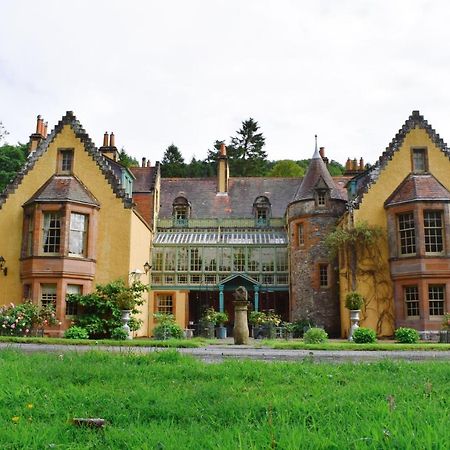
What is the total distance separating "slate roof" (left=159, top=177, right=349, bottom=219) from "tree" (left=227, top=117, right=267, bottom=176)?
2843 centimetres

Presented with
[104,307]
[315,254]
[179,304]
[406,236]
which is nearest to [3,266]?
[104,307]

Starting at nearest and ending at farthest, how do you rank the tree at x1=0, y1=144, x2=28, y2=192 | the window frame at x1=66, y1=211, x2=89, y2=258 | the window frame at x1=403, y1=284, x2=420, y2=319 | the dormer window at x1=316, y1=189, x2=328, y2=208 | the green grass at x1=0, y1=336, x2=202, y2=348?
the green grass at x1=0, y1=336, x2=202, y2=348 → the window frame at x1=403, y1=284, x2=420, y2=319 → the window frame at x1=66, y1=211, x2=89, y2=258 → the dormer window at x1=316, y1=189, x2=328, y2=208 → the tree at x1=0, y1=144, x2=28, y2=192

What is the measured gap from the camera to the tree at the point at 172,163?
221 ft

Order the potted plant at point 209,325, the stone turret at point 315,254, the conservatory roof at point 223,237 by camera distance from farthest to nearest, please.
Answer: the conservatory roof at point 223,237
the stone turret at point 315,254
the potted plant at point 209,325

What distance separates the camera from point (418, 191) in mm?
25047

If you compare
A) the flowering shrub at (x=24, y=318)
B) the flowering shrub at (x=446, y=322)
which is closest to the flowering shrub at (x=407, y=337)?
the flowering shrub at (x=446, y=322)

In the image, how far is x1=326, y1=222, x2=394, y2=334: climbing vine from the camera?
2508 centimetres

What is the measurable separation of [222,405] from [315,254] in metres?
23.6

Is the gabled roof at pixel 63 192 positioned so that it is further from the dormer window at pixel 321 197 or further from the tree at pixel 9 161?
the tree at pixel 9 161

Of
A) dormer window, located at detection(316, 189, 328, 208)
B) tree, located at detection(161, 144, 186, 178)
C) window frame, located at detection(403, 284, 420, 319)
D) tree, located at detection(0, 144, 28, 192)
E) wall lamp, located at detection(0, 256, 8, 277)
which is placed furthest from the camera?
tree, located at detection(161, 144, 186, 178)

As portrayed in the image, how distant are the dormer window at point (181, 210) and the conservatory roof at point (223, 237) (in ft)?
4.03

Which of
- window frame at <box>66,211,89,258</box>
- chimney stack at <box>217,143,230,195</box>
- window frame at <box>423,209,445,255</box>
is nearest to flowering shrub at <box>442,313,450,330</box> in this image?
window frame at <box>423,209,445,255</box>

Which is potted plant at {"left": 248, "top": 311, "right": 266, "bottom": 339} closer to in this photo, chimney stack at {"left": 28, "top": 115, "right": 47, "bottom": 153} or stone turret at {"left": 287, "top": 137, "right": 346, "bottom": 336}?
stone turret at {"left": 287, "top": 137, "right": 346, "bottom": 336}

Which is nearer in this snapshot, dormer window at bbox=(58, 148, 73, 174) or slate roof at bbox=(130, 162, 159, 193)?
dormer window at bbox=(58, 148, 73, 174)
